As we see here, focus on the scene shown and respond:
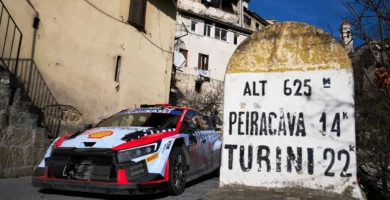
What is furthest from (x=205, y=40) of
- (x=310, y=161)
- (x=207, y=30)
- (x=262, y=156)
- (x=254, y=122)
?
(x=310, y=161)

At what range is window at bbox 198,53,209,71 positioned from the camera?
37.7m

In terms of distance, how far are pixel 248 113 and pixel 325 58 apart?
77cm

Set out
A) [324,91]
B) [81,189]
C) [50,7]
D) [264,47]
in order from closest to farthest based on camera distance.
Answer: [324,91] < [264,47] < [81,189] < [50,7]

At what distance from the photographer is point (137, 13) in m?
12.7

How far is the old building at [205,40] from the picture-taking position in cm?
3625

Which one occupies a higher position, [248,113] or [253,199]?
[248,113]

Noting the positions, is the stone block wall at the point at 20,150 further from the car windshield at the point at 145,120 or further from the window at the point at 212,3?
the window at the point at 212,3

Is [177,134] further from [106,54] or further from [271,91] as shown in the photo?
[106,54]

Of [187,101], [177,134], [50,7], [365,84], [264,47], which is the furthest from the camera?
[187,101]

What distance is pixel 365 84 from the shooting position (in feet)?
13.0

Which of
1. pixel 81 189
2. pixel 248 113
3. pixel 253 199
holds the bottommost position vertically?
pixel 81 189

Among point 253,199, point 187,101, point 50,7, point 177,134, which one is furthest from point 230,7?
point 253,199

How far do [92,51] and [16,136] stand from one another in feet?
15.7

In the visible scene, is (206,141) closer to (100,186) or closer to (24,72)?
(100,186)
